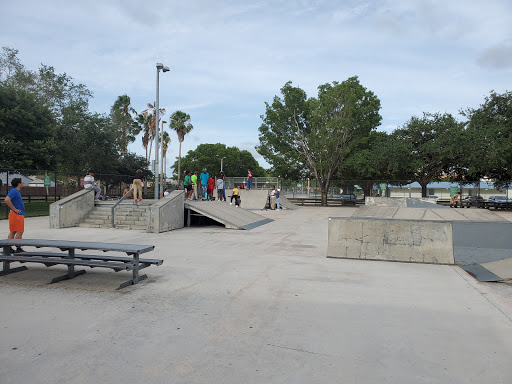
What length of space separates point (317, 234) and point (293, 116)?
A: 2767 cm

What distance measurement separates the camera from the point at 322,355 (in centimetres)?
346

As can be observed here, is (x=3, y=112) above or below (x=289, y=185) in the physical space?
above

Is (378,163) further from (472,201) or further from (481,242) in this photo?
(481,242)

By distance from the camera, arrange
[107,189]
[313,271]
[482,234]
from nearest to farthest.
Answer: [313,271]
[482,234]
[107,189]

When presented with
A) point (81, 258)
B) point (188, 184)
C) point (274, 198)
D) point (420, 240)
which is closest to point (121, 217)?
point (188, 184)

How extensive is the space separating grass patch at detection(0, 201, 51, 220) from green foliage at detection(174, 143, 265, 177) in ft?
187

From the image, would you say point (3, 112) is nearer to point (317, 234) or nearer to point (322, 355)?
point (317, 234)

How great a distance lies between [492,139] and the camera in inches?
1224

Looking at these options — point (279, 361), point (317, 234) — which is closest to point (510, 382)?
point (279, 361)

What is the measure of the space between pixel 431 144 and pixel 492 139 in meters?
4.67

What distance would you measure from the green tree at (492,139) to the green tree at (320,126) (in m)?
9.30

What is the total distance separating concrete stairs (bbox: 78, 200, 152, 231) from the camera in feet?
47.9

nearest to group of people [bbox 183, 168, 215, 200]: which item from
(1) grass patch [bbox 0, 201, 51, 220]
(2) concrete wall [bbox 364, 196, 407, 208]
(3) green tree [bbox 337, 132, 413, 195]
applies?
(1) grass patch [bbox 0, 201, 51, 220]

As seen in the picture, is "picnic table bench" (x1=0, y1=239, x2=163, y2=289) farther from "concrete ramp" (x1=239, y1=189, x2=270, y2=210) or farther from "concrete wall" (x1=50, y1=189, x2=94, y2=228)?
"concrete ramp" (x1=239, y1=189, x2=270, y2=210)
